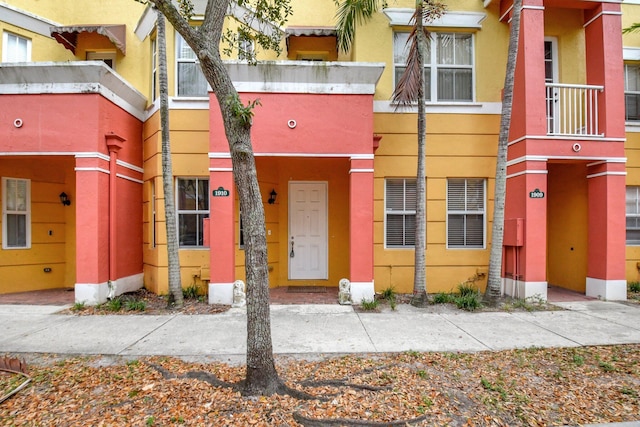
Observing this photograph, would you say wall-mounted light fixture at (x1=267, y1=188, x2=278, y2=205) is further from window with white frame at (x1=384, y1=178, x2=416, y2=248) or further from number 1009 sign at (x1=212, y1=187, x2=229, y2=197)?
window with white frame at (x1=384, y1=178, x2=416, y2=248)

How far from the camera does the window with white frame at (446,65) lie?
820cm

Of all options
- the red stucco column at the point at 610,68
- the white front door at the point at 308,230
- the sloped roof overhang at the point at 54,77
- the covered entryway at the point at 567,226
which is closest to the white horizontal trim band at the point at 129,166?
the sloped roof overhang at the point at 54,77

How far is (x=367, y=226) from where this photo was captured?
712cm

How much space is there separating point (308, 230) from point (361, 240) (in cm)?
224

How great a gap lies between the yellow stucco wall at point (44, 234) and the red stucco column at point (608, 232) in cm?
1324

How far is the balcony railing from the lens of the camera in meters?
7.69

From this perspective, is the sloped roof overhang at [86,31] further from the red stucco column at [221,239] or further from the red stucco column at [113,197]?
the red stucco column at [221,239]

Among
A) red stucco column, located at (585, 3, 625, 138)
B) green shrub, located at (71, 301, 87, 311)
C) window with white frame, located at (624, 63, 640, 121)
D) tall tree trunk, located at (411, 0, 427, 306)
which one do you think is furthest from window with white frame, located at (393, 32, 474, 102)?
green shrub, located at (71, 301, 87, 311)

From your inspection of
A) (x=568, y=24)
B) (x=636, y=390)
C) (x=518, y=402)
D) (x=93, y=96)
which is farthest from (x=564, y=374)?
(x=93, y=96)

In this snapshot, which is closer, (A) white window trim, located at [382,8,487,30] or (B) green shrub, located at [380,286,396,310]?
(B) green shrub, located at [380,286,396,310]

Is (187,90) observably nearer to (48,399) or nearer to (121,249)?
(121,249)

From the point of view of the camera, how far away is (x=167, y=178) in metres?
6.80

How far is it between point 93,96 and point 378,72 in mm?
6329

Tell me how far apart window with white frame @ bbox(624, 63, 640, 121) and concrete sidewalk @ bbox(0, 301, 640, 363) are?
231 inches
